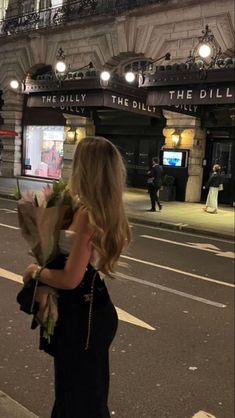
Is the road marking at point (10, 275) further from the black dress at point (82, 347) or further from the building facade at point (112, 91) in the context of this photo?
the building facade at point (112, 91)

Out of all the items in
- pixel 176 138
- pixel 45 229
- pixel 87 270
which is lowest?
pixel 87 270

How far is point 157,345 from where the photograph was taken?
196 inches

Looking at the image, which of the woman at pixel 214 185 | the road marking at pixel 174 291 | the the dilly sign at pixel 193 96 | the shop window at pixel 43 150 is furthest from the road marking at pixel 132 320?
the shop window at pixel 43 150

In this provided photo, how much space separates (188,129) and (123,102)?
3029 millimetres

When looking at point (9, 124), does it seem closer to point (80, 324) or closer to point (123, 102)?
point (123, 102)

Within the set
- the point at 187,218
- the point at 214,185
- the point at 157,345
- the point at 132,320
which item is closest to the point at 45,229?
the point at 157,345

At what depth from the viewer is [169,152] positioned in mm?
19547

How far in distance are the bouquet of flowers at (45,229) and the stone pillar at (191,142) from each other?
1715 cm

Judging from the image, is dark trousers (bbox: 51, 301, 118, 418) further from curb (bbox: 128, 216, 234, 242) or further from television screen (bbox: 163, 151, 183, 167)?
television screen (bbox: 163, 151, 183, 167)

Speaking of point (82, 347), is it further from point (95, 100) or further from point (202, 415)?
point (95, 100)

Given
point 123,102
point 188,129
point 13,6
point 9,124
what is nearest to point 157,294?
Answer: point 123,102

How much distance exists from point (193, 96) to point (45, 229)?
13599mm

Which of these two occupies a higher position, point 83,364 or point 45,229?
point 45,229

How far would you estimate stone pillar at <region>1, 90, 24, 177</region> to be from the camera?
1071 inches
